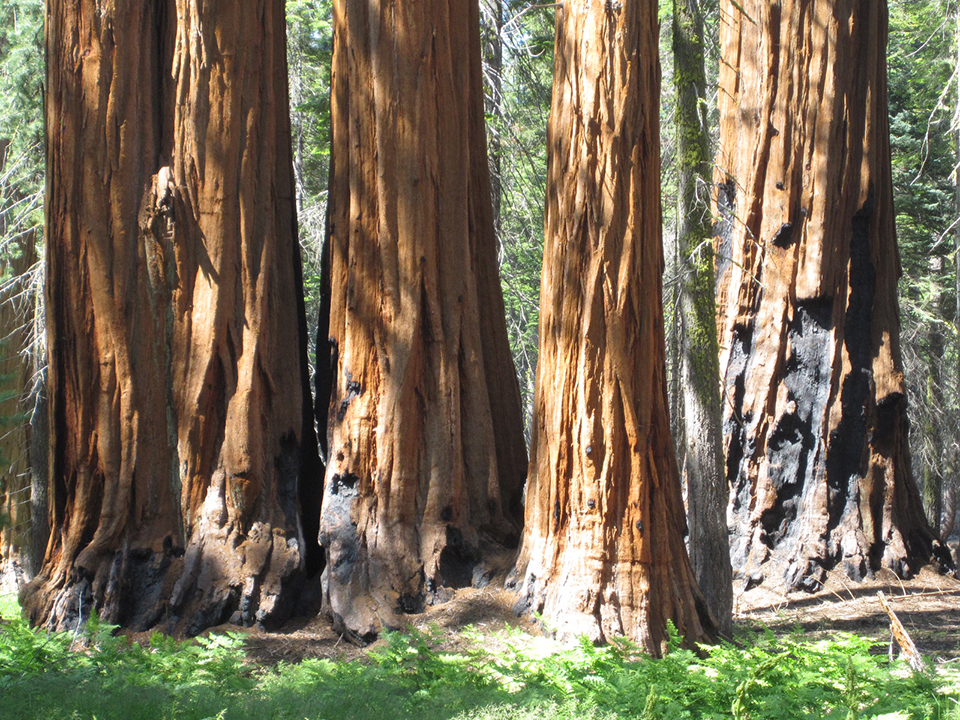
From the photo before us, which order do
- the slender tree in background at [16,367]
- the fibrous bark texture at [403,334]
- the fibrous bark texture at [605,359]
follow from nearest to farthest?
the fibrous bark texture at [605,359] < the fibrous bark texture at [403,334] < the slender tree in background at [16,367]

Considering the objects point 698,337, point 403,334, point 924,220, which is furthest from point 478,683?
point 924,220

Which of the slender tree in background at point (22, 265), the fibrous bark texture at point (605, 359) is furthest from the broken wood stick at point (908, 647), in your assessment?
the slender tree in background at point (22, 265)

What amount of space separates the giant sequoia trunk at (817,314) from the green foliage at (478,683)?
3955mm

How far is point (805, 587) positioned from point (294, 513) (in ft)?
16.9

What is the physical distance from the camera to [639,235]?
592cm

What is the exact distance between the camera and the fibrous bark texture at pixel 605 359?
575 cm

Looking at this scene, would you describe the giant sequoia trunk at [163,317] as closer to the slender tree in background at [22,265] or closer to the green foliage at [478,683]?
the green foliage at [478,683]

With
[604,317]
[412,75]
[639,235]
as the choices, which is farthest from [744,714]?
[412,75]

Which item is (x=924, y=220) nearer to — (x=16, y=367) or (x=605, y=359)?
(x=605, y=359)

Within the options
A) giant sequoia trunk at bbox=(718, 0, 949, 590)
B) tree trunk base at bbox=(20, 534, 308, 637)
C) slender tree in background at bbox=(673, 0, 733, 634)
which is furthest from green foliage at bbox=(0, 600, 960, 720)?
giant sequoia trunk at bbox=(718, 0, 949, 590)

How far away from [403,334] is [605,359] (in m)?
1.57

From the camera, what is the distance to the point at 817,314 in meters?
9.20

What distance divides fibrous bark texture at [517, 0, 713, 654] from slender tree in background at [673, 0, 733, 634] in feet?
2.46

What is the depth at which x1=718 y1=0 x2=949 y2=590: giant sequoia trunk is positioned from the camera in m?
9.08
